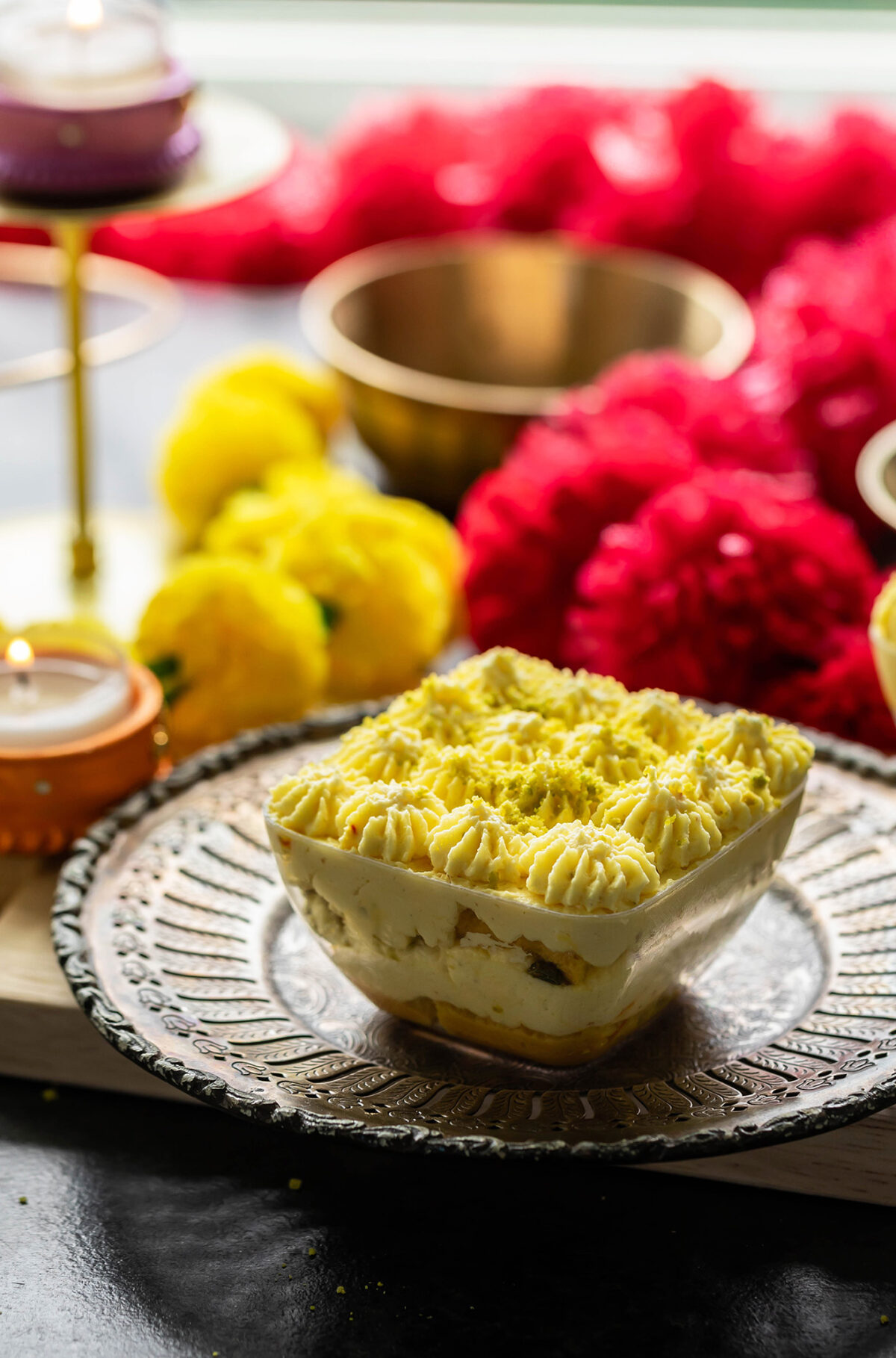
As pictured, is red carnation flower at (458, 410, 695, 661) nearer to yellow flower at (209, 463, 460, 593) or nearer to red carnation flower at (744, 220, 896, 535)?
yellow flower at (209, 463, 460, 593)

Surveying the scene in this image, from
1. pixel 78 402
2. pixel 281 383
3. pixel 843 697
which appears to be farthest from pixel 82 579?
pixel 843 697

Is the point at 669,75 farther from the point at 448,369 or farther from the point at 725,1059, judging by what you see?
the point at 725,1059

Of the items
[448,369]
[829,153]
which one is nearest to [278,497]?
[448,369]

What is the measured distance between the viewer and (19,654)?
0.85 meters

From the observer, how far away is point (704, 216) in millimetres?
1536

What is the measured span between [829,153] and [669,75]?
0.81 meters

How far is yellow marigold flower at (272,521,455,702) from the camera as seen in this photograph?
39.3 inches

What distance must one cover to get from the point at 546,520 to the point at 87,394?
1.18ft

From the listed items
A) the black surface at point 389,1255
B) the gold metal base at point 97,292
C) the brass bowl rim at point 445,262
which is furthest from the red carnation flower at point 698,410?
the black surface at point 389,1255

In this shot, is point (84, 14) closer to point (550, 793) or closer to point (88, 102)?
point (88, 102)

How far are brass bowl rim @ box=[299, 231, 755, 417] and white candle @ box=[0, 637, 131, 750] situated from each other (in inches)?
14.8

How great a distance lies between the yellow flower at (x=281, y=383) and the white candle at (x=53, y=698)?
1.51 ft

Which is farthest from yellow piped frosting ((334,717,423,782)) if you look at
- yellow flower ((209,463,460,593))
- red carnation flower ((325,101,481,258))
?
red carnation flower ((325,101,481,258))

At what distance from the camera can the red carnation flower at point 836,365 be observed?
118 centimetres
